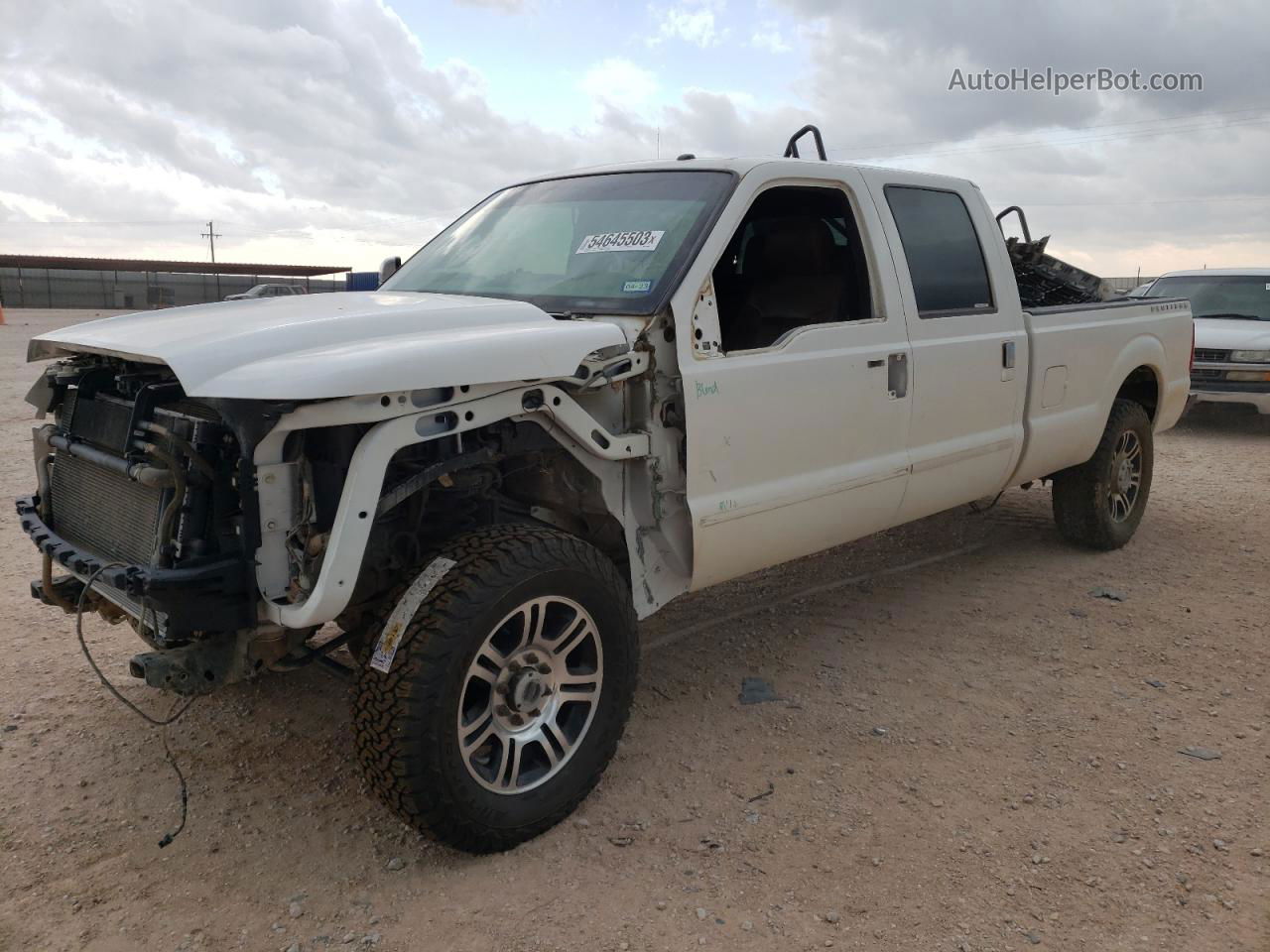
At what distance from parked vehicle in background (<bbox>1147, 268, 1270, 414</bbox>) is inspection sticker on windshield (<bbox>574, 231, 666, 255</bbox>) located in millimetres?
9052

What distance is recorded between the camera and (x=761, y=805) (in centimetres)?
320

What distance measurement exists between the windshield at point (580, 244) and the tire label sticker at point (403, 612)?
1117mm

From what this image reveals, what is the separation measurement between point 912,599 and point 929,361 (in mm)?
1474

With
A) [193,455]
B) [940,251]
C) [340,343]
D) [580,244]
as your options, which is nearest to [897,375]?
[940,251]

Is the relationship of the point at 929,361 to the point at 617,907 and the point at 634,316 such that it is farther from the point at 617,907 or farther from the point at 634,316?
the point at 617,907

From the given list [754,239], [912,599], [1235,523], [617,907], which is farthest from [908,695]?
[1235,523]

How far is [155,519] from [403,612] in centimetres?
73

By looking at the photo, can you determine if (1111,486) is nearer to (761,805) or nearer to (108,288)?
(761,805)

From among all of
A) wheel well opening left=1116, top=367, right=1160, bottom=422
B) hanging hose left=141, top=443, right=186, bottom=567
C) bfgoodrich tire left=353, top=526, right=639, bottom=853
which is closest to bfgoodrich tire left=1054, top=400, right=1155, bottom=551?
wheel well opening left=1116, top=367, right=1160, bottom=422

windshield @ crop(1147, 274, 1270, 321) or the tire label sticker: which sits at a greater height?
windshield @ crop(1147, 274, 1270, 321)

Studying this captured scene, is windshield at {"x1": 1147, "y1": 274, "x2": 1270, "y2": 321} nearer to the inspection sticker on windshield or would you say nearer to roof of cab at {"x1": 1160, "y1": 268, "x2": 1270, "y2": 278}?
roof of cab at {"x1": 1160, "y1": 268, "x2": 1270, "y2": 278}

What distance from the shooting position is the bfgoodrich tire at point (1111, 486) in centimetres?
581

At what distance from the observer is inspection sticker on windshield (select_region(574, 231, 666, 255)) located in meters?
3.60

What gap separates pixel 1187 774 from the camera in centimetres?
341
